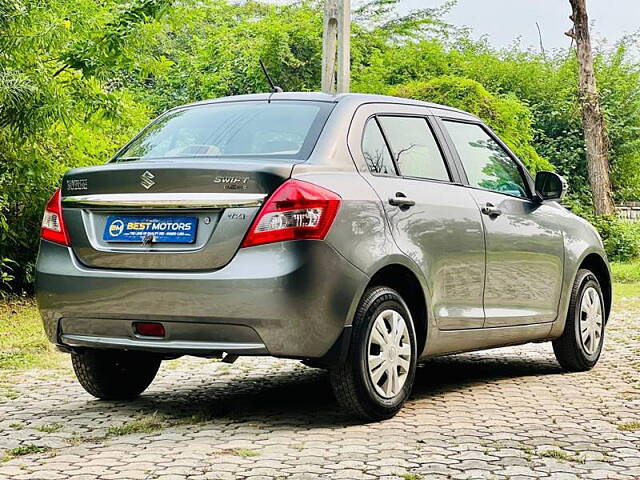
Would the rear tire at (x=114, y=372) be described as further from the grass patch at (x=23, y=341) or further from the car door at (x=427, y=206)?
the grass patch at (x=23, y=341)

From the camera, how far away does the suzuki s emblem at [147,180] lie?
21.5 ft

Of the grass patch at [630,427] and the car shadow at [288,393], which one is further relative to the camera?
the car shadow at [288,393]

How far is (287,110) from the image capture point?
718 centimetres

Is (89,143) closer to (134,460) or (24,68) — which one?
(24,68)

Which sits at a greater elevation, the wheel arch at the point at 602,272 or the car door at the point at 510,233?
the car door at the point at 510,233

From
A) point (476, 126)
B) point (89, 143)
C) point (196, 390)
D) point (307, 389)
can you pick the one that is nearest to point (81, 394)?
point (196, 390)

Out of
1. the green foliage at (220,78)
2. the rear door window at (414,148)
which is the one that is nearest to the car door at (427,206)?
the rear door window at (414,148)

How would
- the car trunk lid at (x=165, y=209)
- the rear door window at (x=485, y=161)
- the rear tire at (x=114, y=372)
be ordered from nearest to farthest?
1. the car trunk lid at (x=165, y=209)
2. the rear tire at (x=114, y=372)
3. the rear door window at (x=485, y=161)

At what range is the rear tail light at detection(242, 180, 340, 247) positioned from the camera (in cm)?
622

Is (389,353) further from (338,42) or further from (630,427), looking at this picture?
(338,42)

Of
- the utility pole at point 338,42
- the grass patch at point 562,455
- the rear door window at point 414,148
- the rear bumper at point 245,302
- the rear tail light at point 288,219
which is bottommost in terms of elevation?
the grass patch at point 562,455

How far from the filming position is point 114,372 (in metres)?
7.61

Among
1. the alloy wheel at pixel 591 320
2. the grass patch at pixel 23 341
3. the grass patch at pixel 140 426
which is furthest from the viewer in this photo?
the grass patch at pixel 23 341

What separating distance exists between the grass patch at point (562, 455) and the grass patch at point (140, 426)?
6.83ft
